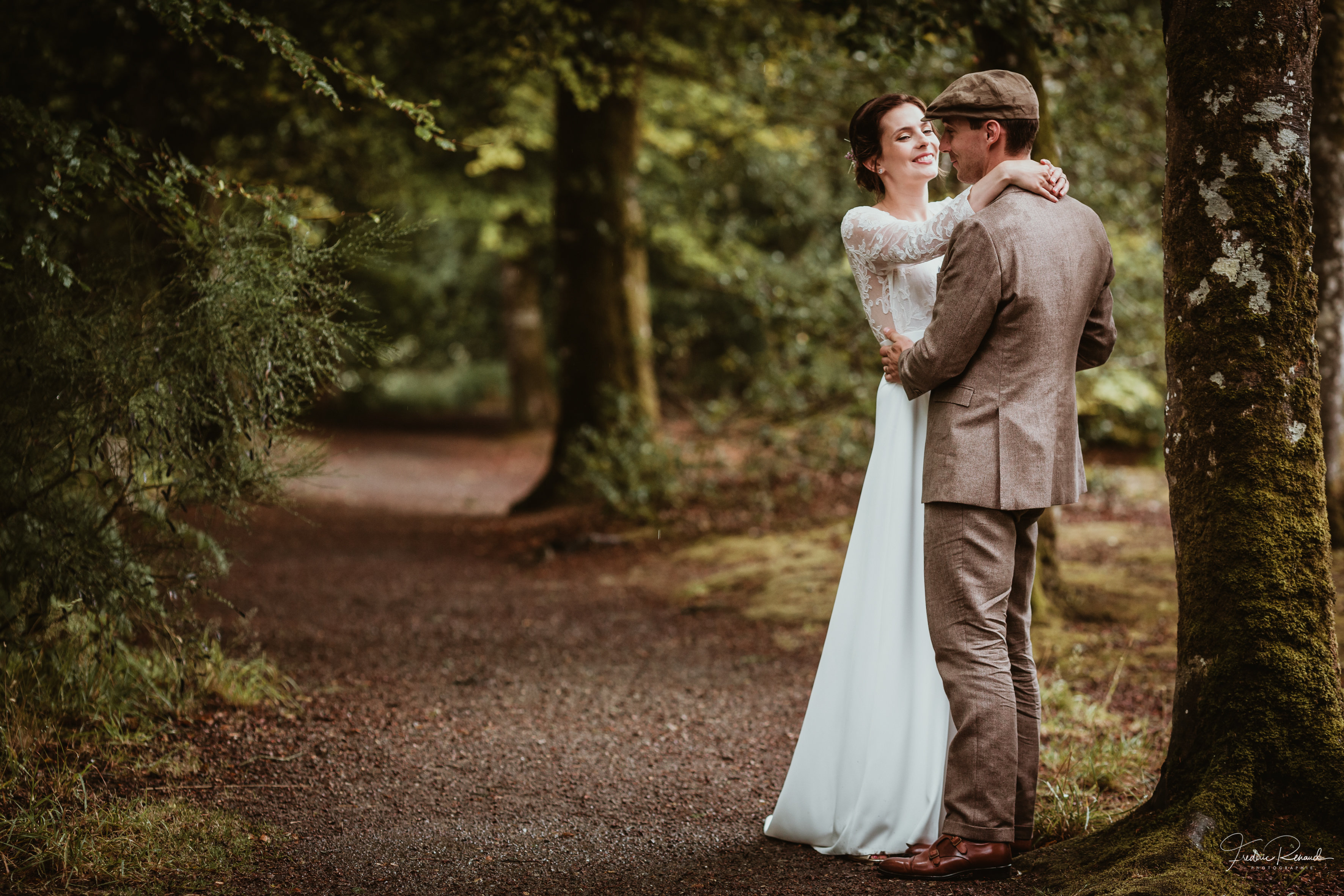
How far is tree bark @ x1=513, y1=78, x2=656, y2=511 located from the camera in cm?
1121

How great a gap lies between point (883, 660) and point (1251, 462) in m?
1.18

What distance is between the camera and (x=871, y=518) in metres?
3.23

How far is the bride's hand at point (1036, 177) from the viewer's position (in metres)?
2.84

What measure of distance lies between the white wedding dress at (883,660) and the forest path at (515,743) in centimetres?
17

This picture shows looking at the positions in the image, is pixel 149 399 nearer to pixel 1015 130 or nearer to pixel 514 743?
pixel 514 743

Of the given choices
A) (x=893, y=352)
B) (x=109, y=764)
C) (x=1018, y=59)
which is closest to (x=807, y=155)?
(x=1018, y=59)

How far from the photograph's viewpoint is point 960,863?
2.85 m

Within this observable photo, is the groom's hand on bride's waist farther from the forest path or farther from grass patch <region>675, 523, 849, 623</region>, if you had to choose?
grass patch <region>675, 523, 849, 623</region>

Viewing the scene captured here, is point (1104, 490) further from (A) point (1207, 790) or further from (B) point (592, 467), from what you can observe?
(A) point (1207, 790)

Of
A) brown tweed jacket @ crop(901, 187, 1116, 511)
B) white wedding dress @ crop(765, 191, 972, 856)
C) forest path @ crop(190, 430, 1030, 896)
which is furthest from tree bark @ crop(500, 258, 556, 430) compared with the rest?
brown tweed jacket @ crop(901, 187, 1116, 511)

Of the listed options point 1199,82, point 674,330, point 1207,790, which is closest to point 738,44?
point 674,330

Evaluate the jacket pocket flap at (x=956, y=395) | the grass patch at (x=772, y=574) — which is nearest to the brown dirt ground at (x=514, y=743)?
the grass patch at (x=772, y=574)

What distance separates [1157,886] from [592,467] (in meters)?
8.03

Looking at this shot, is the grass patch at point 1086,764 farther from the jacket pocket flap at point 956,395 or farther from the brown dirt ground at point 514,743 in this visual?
the jacket pocket flap at point 956,395
